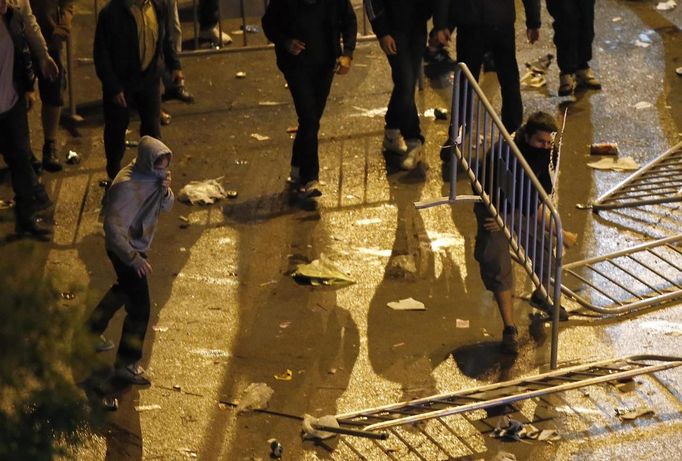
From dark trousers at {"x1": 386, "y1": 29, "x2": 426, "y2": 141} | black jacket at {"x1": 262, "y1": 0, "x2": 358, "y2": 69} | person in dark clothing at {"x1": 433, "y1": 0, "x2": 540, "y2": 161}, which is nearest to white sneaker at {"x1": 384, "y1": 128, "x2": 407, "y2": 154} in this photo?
dark trousers at {"x1": 386, "y1": 29, "x2": 426, "y2": 141}

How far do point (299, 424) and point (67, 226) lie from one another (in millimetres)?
3087

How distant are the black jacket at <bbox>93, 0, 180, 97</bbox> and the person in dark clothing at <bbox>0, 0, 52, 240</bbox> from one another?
0.52 meters

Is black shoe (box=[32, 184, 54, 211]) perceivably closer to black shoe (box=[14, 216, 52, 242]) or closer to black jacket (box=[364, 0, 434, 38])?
black shoe (box=[14, 216, 52, 242])

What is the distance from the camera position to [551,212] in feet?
24.1

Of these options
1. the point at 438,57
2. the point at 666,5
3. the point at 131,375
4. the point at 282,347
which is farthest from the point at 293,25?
the point at 666,5

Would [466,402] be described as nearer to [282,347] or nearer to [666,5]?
[282,347]

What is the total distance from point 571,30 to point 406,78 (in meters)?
2.13

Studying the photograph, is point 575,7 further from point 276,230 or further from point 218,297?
point 218,297

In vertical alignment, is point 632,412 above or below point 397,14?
below

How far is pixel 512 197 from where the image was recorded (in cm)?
772

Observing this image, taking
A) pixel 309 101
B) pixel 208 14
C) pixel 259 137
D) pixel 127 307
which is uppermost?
pixel 309 101

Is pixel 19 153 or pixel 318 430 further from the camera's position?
pixel 19 153

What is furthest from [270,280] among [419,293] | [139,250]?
[139,250]

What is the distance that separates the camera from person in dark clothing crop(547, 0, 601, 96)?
1162cm
